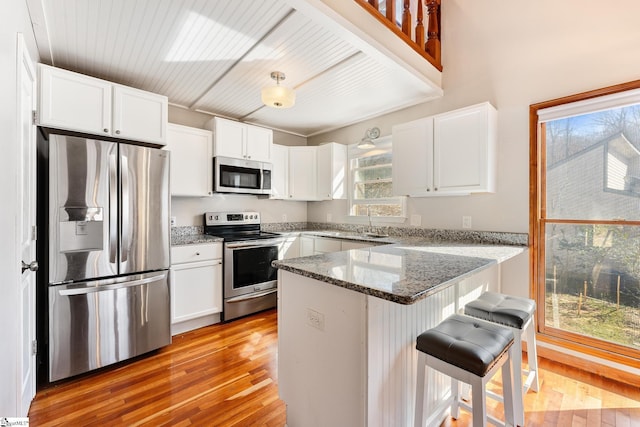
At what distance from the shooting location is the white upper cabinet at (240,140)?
129 inches

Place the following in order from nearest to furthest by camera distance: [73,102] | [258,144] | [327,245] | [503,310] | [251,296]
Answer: [503,310] < [73,102] < [251,296] < [327,245] < [258,144]

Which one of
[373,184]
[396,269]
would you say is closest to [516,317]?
[396,269]

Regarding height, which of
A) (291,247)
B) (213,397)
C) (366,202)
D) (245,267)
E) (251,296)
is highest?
(366,202)

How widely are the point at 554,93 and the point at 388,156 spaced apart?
1694 millimetres

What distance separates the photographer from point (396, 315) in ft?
4.36

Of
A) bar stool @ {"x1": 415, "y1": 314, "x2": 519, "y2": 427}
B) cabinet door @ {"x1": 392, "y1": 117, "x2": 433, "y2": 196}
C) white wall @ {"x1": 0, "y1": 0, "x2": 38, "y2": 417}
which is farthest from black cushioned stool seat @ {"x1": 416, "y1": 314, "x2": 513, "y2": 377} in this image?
white wall @ {"x1": 0, "y1": 0, "x2": 38, "y2": 417}

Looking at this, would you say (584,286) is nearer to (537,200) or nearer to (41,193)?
(537,200)

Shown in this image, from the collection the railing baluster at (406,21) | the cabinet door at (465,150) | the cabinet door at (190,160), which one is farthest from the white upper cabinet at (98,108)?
the cabinet door at (465,150)

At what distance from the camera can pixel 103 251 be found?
2.14m

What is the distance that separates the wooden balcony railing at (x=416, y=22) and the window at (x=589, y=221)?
1.12 m

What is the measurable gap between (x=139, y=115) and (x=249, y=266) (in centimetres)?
182

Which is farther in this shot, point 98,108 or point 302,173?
point 302,173

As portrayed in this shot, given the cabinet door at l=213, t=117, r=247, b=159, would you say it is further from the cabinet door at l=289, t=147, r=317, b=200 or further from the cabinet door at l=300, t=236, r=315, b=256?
the cabinet door at l=300, t=236, r=315, b=256

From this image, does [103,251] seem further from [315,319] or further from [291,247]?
[291,247]
